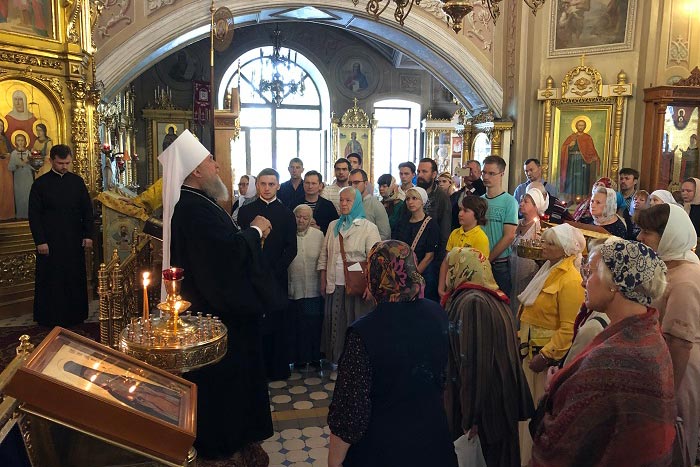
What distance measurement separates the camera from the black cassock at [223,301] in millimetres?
2996

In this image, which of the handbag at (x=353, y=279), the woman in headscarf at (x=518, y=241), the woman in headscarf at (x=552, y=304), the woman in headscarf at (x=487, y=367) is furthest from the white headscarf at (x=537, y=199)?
the woman in headscarf at (x=487, y=367)

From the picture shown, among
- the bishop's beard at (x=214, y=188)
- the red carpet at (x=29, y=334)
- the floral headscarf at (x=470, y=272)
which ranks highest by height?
the bishop's beard at (x=214, y=188)

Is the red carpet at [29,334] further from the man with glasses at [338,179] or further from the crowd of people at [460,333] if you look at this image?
the man with glasses at [338,179]

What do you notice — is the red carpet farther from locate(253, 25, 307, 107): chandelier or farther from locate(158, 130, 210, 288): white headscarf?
locate(253, 25, 307, 107): chandelier

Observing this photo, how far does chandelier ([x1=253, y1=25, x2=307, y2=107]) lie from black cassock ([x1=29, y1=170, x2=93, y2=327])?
1011cm

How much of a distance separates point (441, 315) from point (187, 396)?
0.92 m

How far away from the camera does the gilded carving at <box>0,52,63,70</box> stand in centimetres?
594

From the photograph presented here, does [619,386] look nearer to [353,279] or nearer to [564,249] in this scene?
[564,249]

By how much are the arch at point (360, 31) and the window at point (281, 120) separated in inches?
214

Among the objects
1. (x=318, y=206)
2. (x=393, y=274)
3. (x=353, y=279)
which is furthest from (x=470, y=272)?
(x=318, y=206)

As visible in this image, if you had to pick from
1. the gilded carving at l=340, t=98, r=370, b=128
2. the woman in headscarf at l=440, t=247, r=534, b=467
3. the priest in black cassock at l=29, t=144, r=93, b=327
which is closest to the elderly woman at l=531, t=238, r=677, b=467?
the woman in headscarf at l=440, t=247, r=534, b=467

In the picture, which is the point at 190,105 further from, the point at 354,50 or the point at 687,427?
the point at 687,427

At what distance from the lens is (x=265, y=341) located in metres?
4.68

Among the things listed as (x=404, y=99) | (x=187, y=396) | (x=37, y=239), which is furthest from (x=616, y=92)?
(x=187, y=396)
